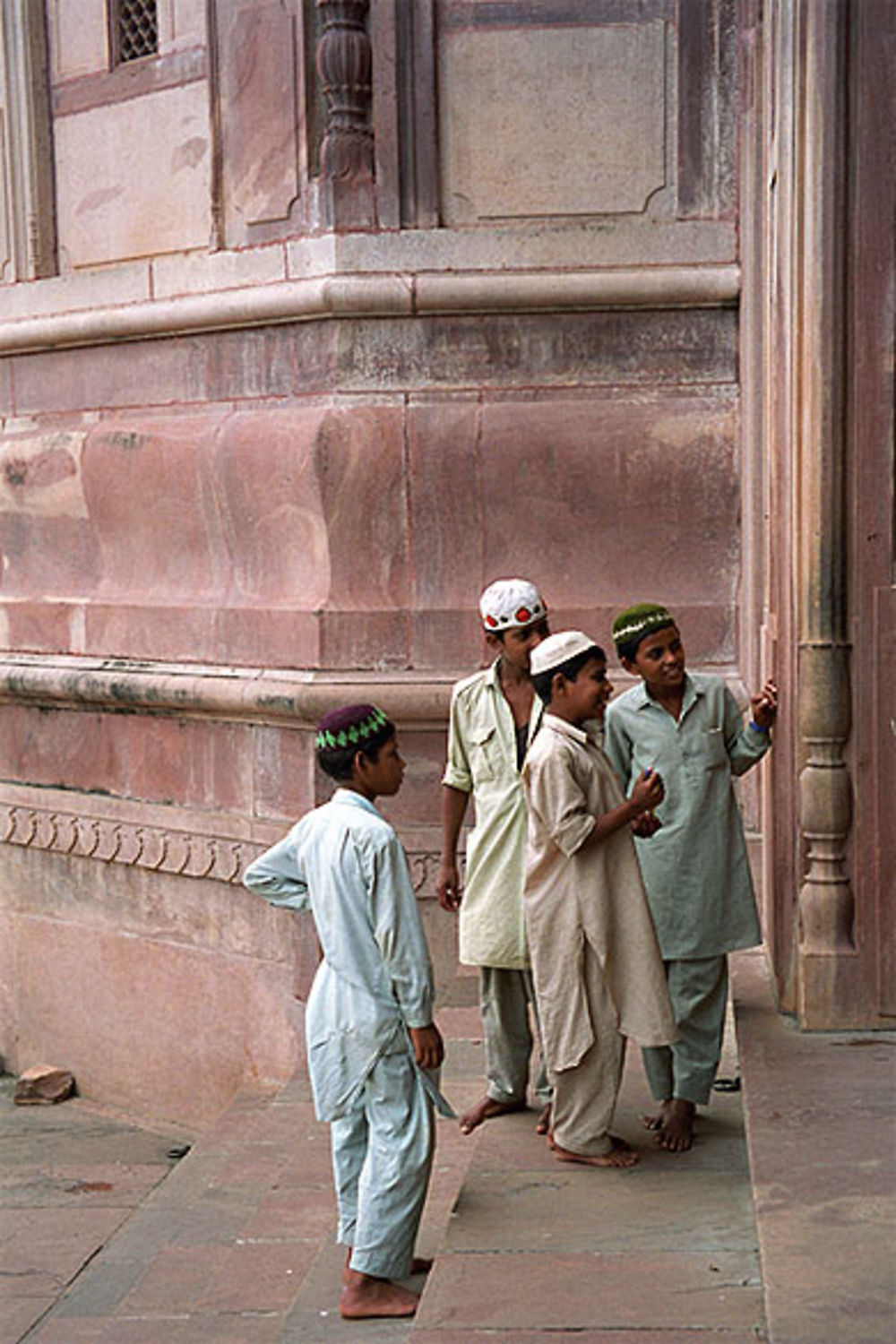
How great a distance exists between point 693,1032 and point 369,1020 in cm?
99

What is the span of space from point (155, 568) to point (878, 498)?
3.42 m

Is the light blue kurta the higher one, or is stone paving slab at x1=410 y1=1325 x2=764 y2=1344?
the light blue kurta

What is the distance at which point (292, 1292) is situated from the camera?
4750 mm

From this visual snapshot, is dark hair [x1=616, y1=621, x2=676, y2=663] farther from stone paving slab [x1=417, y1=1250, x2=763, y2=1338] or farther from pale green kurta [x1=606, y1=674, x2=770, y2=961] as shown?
stone paving slab [x1=417, y1=1250, x2=763, y2=1338]

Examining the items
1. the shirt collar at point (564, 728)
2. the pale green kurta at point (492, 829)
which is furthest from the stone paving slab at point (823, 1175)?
the shirt collar at point (564, 728)

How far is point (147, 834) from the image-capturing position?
7.45 m

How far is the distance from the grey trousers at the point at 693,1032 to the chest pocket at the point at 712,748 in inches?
19.1

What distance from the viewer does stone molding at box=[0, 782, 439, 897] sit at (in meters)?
6.92

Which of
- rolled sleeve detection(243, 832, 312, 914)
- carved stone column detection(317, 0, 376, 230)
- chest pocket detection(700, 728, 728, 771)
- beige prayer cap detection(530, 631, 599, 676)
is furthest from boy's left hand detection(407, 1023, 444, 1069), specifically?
carved stone column detection(317, 0, 376, 230)

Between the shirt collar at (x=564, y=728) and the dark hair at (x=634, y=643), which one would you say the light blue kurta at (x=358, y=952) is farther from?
the dark hair at (x=634, y=643)

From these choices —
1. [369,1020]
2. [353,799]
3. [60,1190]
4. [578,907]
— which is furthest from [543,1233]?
[60,1190]

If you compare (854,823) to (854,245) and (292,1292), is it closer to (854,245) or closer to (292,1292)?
(854,245)

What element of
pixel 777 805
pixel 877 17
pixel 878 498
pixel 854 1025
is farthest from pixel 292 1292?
pixel 877 17

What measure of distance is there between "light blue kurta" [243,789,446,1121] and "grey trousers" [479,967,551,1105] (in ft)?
2.75
